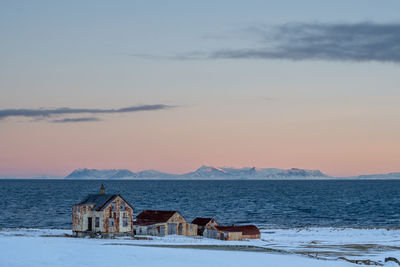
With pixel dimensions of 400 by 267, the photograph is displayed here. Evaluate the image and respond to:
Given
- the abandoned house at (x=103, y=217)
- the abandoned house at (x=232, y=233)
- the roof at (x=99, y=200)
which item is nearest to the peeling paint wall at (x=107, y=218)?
the abandoned house at (x=103, y=217)

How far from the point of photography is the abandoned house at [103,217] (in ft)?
237

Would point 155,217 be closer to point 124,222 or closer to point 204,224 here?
point 124,222

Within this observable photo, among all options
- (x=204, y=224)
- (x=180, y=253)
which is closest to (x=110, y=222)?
(x=204, y=224)

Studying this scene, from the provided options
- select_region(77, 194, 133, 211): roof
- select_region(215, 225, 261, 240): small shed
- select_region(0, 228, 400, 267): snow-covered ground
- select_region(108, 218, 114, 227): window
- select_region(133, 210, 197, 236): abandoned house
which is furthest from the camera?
select_region(133, 210, 197, 236): abandoned house

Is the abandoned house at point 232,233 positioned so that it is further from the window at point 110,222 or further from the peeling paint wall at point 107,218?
the window at point 110,222

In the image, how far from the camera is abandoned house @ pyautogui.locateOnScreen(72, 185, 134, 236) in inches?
2842

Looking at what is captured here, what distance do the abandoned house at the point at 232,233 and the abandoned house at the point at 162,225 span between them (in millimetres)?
2770

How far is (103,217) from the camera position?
72.0 meters

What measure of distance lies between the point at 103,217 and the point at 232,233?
1684cm

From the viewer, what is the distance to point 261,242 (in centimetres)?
7388

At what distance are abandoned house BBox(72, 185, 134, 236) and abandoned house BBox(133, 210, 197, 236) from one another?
341 cm

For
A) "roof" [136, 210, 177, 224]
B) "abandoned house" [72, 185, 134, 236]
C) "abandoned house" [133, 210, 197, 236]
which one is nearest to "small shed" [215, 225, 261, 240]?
"abandoned house" [133, 210, 197, 236]

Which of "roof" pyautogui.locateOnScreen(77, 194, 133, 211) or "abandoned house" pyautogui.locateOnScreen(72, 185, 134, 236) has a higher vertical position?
"roof" pyautogui.locateOnScreen(77, 194, 133, 211)

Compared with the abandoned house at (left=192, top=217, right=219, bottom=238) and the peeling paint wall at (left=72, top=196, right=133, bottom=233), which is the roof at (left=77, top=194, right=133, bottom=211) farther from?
the abandoned house at (left=192, top=217, right=219, bottom=238)
